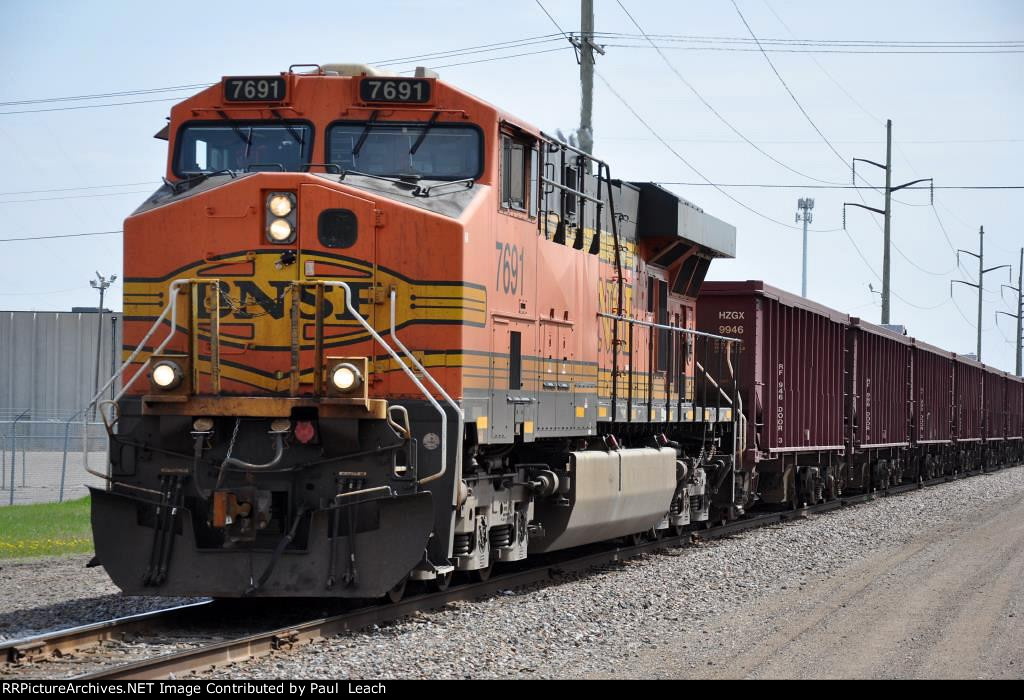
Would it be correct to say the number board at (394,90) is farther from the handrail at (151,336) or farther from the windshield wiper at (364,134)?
the handrail at (151,336)

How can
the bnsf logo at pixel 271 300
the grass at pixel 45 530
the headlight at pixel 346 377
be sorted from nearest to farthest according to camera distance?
the headlight at pixel 346 377
the bnsf logo at pixel 271 300
the grass at pixel 45 530

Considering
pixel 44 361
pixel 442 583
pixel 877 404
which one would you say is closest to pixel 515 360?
pixel 442 583

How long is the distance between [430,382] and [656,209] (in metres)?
6.82

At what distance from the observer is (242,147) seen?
1111 cm

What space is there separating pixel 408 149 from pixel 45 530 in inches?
405

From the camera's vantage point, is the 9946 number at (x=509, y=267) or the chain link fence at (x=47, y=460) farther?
the chain link fence at (x=47, y=460)

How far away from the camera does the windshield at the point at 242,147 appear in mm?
10992

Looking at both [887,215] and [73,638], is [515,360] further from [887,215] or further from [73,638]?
[887,215]

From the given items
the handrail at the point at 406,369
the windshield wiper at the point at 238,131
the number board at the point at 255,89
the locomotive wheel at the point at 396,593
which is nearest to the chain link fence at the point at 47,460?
the windshield wiper at the point at 238,131

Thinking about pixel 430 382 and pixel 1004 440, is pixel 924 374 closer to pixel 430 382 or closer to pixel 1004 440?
pixel 1004 440

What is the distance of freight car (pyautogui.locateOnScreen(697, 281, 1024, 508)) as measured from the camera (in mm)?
21016

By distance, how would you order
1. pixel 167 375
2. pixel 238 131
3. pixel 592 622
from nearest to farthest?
pixel 167 375 < pixel 592 622 < pixel 238 131

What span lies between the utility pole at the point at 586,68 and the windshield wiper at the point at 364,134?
10.5 meters

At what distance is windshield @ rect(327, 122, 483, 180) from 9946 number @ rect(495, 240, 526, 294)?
73 centimetres
